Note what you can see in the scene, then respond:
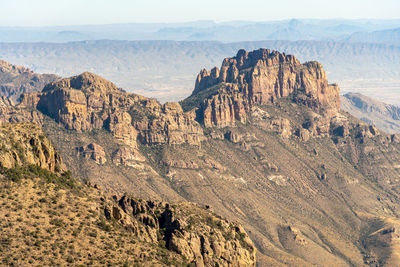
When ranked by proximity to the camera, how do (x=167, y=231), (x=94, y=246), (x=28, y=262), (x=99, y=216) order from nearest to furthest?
(x=28, y=262) < (x=94, y=246) < (x=99, y=216) < (x=167, y=231)

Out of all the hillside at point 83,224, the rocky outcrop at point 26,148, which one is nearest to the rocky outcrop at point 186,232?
the hillside at point 83,224

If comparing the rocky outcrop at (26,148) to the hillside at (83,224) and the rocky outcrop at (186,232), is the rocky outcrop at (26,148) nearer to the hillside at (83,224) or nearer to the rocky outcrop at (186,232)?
the hillside at (83,224)

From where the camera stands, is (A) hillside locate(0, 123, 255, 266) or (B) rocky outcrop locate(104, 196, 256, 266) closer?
(A) hillside locate(0, 123, 255, 266)

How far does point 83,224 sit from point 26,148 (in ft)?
63.7

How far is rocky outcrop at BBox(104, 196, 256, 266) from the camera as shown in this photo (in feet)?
323

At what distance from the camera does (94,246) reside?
8312cm

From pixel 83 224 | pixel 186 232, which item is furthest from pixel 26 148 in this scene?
pixel 186 232

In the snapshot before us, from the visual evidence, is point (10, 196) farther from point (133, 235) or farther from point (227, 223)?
point (227, 223)

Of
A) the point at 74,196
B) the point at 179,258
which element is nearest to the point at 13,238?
the point at 74,196

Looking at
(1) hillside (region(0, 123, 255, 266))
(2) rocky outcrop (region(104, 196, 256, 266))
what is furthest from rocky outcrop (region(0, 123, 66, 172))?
(2) rocky outcrop (region(104, 196, 256, 266))

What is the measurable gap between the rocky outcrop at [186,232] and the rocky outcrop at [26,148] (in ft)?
42.2

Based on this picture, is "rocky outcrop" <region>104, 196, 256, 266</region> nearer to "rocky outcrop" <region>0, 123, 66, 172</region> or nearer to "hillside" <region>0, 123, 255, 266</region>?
"hillside" <region>0, 123, 255, 266</region>

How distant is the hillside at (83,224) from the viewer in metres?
80.8

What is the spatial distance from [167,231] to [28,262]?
3103 cm
